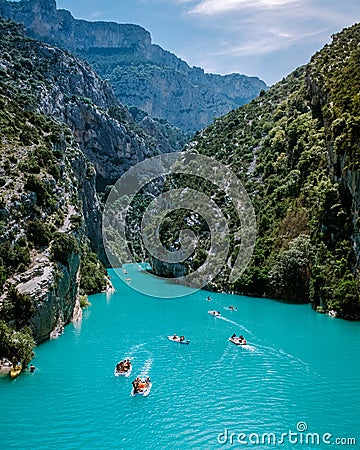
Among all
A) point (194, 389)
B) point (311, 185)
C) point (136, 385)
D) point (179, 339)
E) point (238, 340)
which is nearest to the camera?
point (136, 385)

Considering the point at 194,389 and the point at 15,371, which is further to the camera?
the point at 15,371

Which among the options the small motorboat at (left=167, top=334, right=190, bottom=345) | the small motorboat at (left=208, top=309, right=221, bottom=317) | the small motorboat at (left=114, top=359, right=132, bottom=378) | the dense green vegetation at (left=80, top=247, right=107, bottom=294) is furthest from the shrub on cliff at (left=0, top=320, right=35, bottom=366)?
the dense green vegetation at (left=80, top=247, right=107, bottom=294)

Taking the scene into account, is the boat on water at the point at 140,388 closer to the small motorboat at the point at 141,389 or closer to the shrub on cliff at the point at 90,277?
the small motorboat at the point at 141,389

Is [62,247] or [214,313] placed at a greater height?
[62,247]

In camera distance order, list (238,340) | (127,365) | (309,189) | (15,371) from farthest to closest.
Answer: (309,189) → (238,340) → (127,365) → (15,371)

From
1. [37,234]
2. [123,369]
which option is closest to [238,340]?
[123,369]

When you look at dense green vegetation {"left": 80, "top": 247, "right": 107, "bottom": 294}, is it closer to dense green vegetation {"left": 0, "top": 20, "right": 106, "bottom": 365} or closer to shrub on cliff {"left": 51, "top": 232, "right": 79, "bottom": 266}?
dense green vegetation {"left": 0, "top": 20, "right": 106, "bottom": 365}

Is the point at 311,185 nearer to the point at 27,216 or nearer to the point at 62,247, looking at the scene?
the point at 62,247
